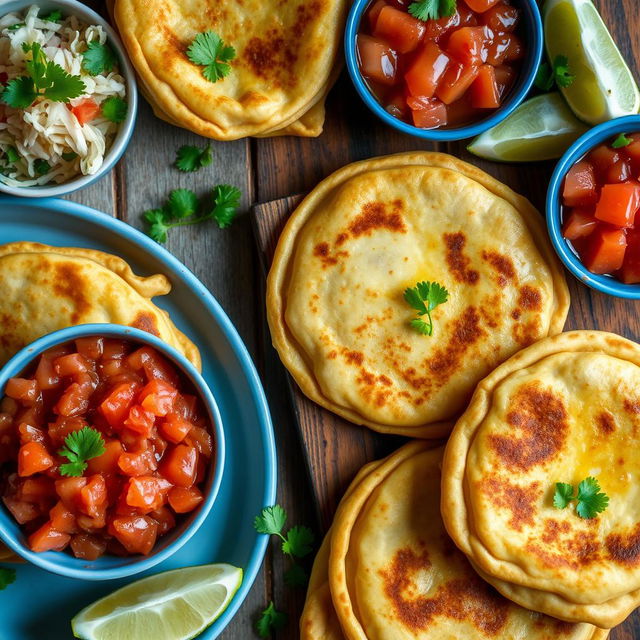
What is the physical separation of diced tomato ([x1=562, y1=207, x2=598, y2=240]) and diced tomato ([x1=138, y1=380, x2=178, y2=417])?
5.64 feet

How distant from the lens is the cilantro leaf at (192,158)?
3527mm

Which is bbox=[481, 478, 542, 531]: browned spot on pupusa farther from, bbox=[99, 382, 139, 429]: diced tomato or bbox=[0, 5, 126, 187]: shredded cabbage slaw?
bbox=[0, 5, 126, 187]: shredded cabbage slaw

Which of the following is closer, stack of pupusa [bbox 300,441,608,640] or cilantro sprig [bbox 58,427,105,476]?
cilantro sprig [bbox 58,427,105,476]

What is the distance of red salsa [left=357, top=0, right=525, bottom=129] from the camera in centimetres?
323

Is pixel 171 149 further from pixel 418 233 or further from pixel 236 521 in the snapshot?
pixel 236 521

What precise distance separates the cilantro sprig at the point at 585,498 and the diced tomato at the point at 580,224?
3.22ft

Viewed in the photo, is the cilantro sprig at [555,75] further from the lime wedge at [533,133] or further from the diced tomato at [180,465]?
the diced tomato at [180,465]

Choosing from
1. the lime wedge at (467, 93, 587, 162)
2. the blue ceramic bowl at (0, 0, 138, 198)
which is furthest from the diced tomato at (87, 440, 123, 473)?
the lime wedge at (467, 93, 587, 162)

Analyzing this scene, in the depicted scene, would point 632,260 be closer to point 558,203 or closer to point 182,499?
point 558,203

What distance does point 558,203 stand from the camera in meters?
3.32

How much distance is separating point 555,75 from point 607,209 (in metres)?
0.66

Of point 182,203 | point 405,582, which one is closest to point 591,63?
point 182,203

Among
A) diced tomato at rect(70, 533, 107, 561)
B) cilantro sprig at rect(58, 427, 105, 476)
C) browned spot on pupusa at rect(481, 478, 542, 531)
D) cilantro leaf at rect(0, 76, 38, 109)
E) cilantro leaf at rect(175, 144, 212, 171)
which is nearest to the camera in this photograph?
cilantro sprig at rect(58, 427, 105, 476)

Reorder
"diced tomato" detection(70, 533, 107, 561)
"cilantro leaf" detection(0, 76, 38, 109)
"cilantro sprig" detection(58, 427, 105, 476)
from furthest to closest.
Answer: "cilantro leaf" detection(0, 76, 38, 109), "diced tomato" detection(70, 533, 107, 561), "cilantro sprig" detection(58, 427, 105, 476)
